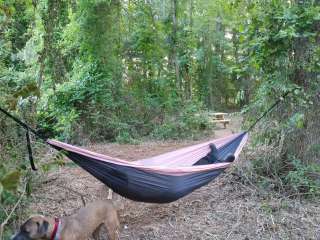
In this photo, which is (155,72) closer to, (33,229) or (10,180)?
(33,229)

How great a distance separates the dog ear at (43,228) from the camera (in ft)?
6.57

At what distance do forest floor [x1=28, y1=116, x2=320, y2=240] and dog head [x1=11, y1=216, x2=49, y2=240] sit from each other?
54 cm

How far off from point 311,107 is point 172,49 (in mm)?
4388

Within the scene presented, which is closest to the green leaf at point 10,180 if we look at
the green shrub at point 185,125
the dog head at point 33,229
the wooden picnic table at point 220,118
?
the dog head at point 33,229

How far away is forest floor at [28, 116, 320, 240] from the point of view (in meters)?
2.71

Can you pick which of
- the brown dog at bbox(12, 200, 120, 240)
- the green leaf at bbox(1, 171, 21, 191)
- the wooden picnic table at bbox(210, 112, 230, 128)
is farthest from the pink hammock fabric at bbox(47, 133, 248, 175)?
the wooden picnic table at bbox(210, 112, 230, 128)

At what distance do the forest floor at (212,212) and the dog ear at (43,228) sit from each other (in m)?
0.54

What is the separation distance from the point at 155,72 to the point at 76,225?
5.45 meters

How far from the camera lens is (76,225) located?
2.23m

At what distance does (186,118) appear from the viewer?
7.00m

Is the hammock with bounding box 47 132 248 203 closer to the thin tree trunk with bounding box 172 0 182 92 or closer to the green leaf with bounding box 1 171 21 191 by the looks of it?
the green leaf with bounding box 1 171 21 191

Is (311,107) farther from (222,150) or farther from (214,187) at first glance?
(214,187)

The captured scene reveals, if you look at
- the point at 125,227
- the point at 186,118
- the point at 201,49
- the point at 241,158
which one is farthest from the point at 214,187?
the point at 201,49

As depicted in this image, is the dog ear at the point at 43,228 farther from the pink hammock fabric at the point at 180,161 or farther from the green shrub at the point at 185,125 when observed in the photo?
the green shrub at the point at 185,125
